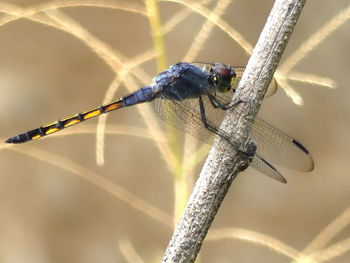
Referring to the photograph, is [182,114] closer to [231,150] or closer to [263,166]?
[263,166]

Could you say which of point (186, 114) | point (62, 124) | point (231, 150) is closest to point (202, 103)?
point (186, 114)

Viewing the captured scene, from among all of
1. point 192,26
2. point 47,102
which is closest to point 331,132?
point 192,26

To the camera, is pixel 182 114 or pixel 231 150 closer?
pixel 231 150

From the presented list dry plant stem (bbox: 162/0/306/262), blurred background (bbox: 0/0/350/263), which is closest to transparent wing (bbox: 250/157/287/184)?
dry plant stem (bbox: 162/0/306/262)

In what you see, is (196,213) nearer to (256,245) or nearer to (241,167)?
(241,167)

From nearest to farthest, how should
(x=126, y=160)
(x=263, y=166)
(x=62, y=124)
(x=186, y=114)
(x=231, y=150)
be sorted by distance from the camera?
1. (x=231, y=150)
2. (x=263, y=166)
3. (x=186, y=114)
4. (x=62, y=124)
5. (x=126, y=160)

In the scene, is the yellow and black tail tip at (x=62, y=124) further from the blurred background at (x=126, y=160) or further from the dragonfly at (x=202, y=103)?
the blurred background at (x=126, y=160)

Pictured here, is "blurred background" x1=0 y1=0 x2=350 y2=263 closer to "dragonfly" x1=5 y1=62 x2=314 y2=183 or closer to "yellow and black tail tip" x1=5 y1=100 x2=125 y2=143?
"yellow and black tail tip" x1=5 y1=100 x2=125 y2=143
